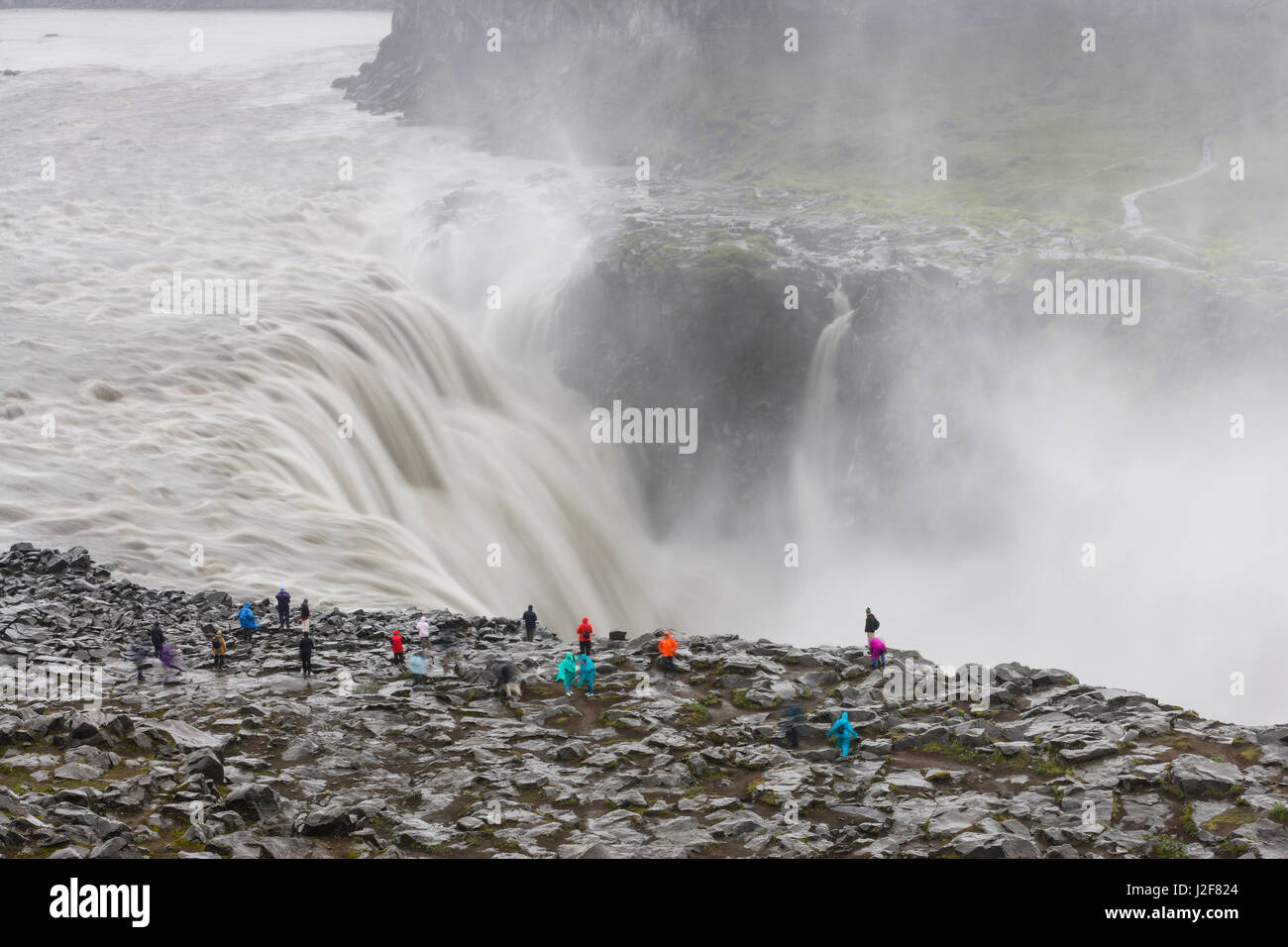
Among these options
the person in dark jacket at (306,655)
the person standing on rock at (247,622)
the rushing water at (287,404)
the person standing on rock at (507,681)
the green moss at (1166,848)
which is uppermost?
the rushing water at (287,404)

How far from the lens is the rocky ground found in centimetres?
2208

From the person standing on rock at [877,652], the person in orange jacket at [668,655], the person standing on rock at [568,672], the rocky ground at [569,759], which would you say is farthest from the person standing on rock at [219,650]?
the person standing on rock at [877,652]

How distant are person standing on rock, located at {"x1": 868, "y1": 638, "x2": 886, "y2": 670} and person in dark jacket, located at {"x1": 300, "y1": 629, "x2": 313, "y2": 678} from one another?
50.9ft

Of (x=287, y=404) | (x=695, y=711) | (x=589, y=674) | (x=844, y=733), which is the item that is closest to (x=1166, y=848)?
(x=844, y=733)

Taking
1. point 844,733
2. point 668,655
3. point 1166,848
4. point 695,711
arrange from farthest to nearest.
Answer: point 668,655 < point 695,711 < point 844,733 < point 1166,848

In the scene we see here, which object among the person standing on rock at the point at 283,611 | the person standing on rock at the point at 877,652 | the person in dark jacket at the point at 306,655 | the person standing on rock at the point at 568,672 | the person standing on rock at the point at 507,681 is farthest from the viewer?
the person standing on rock at the point at 283,611

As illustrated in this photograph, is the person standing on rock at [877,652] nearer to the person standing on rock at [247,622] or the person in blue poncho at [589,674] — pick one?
the person in blue poncho at [589,674]

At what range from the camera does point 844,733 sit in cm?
2753

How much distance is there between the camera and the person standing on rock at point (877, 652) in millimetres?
33438

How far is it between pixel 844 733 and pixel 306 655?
13998mm

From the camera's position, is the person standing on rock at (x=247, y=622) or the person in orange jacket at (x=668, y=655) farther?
the person standing on rock at (x=247, y=622)

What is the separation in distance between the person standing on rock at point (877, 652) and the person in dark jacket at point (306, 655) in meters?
15.5

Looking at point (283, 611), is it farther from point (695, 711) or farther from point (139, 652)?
point (695, 711)

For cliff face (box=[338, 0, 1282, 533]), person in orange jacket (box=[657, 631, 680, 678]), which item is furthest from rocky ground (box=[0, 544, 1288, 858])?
cliff face (box=[338, 0, 1282, 533])
